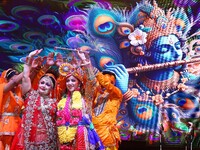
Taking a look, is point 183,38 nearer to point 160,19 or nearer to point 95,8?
point 160,19

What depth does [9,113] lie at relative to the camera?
472 cm

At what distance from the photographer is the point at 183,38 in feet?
17.4

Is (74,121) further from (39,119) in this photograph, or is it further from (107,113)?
(107,113)

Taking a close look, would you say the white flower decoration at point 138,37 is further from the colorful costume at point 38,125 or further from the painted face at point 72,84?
the colorful costume at point 38,125

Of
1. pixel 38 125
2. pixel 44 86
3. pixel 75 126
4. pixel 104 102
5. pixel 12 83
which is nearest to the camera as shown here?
pixel 75 126

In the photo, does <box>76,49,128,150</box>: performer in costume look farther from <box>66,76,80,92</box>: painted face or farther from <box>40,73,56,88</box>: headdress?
<box>40,73,56,88</box>: headdress

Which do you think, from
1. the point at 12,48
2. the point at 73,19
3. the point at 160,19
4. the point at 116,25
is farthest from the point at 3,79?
the point at 160,19

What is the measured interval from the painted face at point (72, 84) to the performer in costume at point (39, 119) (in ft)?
0.69

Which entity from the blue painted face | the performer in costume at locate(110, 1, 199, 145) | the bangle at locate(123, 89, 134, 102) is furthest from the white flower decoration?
the bangle at locate(123, 89, 134, 102)

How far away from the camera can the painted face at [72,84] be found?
14.0 ft

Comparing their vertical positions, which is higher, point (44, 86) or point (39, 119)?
point (44, 86)

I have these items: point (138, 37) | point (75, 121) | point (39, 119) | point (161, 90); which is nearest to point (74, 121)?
point (75, 121)

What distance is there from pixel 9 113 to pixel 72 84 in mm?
1015

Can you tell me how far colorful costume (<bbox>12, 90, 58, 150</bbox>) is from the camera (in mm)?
4133
